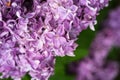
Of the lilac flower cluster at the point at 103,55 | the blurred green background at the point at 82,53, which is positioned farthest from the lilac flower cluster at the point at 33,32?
the lilac flower cluster at the point at 103,55

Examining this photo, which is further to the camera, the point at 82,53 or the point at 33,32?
the point at 82,53

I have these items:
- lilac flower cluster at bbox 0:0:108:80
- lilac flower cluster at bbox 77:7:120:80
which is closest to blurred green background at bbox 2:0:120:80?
lilac flower cluster at bbox 77:7:120:80

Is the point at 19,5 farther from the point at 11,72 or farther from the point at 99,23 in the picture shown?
the point at 99,23

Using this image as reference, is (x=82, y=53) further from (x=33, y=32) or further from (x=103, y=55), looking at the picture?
(x=33, y=32)

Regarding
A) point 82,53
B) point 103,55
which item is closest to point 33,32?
point 82,53

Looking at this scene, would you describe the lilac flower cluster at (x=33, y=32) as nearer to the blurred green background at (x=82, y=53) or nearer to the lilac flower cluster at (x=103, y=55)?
the blurred green background at (x=82, y=53)

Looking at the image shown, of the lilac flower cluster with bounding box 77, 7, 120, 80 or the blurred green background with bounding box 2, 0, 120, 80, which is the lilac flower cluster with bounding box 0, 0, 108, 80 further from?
the lilac flower cluster with bounding box 77, 7, 120, 80

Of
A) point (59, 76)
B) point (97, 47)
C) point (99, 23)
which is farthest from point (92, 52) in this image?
point (59, 76)
